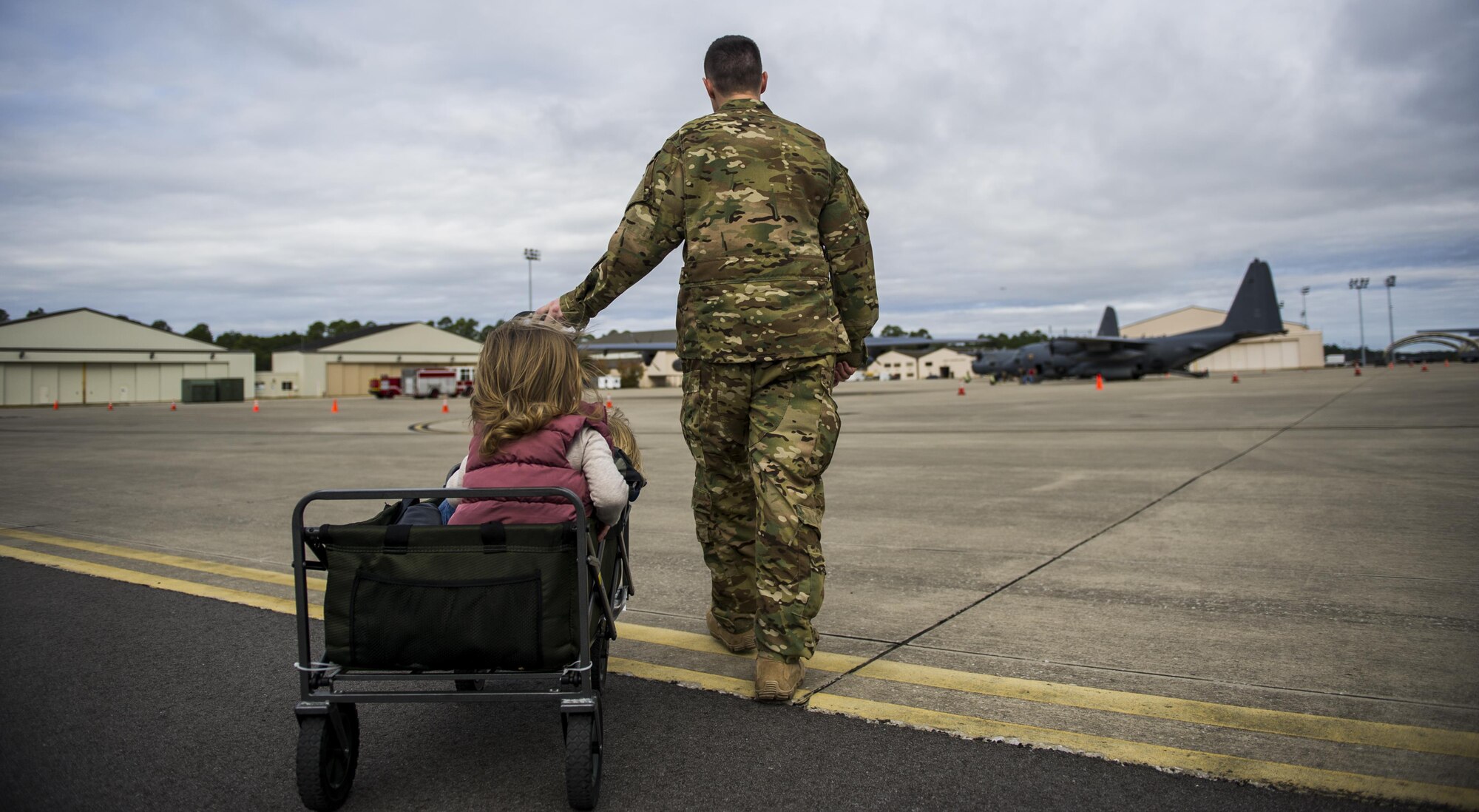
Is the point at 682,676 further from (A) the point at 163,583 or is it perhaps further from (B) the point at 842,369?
(A) the point at 163,583

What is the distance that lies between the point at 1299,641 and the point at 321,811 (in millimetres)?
3211

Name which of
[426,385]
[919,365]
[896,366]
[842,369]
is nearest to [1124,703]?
A: [842,369]

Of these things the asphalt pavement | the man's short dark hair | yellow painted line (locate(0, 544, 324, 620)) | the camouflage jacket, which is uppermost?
the man's short dark hair

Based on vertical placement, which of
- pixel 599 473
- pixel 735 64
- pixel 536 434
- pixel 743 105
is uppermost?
pixel 735 64

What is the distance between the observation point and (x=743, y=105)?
9.43 feet

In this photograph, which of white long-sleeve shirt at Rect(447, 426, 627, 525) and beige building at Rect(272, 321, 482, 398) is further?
beige building at Rect(272, 321, 482, 398)

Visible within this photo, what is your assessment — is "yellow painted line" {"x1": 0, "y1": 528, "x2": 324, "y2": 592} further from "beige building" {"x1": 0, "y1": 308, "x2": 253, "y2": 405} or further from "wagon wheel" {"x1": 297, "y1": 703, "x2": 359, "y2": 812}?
"beige building" {"x1": 0, "y1": 308, "x2": 253, "y2": 405}

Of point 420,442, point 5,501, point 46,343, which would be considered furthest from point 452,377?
point 5,501

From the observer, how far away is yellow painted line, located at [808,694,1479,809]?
6.24ft

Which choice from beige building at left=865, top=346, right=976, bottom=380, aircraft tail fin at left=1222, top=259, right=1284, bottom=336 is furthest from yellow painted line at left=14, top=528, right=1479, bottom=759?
beige building at left=865, top=346, right=976, bottom=380

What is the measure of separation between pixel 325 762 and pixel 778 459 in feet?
4.80

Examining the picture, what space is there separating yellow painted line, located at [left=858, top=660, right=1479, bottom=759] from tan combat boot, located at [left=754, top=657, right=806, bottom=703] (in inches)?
13.0

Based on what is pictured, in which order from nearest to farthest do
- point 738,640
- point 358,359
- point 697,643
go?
point 738,640 → point 697,643 → point 358,359

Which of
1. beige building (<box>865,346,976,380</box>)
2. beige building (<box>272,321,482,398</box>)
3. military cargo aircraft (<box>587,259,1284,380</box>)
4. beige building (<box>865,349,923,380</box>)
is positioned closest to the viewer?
military cargo aircraft (<box>587,259,1284,380</box>)
